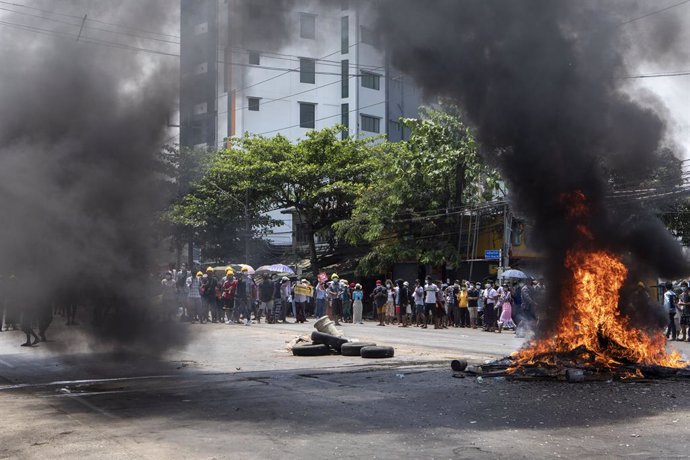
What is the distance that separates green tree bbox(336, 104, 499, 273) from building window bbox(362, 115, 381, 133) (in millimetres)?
15707

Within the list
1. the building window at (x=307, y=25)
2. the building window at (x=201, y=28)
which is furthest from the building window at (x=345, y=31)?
the building window at (x=201, y=28)

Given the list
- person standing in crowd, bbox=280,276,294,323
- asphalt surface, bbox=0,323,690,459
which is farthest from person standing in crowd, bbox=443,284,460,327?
asphalt surface, bbox=0,323,690,459

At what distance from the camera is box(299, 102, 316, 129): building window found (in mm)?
46750

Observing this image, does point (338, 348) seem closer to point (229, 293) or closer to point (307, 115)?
point (229, 293)

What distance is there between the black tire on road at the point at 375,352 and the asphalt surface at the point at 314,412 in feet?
1.26

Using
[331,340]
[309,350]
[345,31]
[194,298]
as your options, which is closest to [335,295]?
[194,298]

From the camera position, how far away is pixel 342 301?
2975cm

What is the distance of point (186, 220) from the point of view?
36.3 metres

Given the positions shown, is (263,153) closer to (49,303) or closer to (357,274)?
(357,274)

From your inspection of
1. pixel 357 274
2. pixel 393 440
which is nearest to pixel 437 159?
pixel 357 274

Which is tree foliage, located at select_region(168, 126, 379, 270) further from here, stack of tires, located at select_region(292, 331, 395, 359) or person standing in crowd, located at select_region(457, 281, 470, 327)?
stack of tires, located at select_region(292, 331, 395, 359)

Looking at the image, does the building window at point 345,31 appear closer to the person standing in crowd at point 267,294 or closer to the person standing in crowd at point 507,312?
the person standing in crowd at point 507,312

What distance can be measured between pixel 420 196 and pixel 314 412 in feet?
83.3

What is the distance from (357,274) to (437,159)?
774cm
